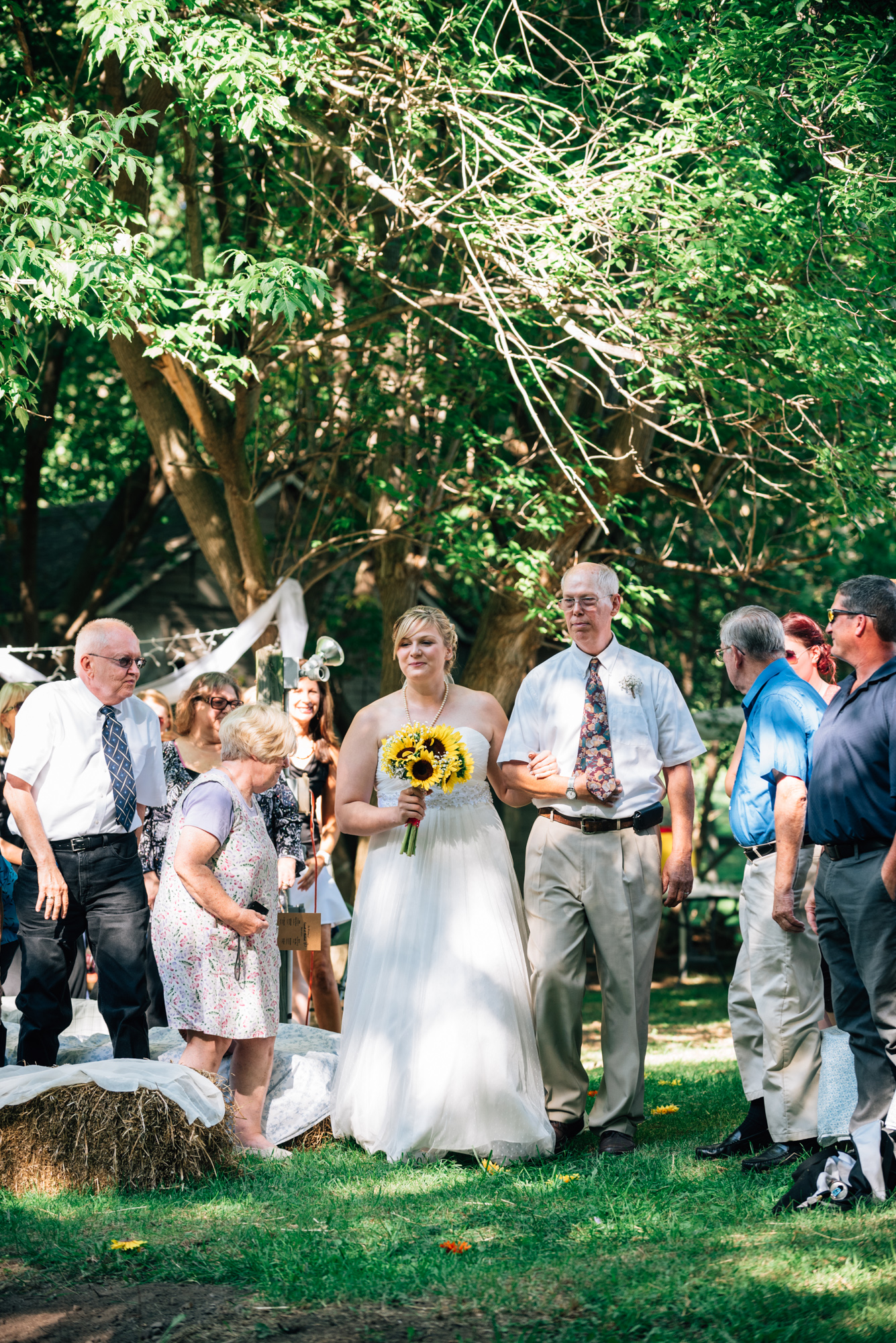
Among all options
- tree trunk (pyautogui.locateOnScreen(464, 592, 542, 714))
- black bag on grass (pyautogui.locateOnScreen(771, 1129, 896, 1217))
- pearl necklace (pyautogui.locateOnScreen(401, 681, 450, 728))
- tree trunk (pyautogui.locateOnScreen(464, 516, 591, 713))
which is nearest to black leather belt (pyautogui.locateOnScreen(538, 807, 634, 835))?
pearl necklace (pyautogui.locateOnScreen(401, 681, 450, 728))

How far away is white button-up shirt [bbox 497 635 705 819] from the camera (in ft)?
18.1

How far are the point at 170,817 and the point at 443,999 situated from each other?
7.16ft

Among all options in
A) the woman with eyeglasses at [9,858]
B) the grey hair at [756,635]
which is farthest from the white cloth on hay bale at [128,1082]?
the grey hair at [756,635]

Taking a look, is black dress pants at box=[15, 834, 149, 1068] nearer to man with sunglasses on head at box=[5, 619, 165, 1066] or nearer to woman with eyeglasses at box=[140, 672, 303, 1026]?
man with sunglasses on head at box=[5, 619, 165, 1066]

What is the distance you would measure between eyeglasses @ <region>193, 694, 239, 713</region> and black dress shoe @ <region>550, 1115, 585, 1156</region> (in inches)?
110

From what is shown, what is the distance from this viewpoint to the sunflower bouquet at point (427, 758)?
5254 mm

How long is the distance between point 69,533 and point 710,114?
1464 cm

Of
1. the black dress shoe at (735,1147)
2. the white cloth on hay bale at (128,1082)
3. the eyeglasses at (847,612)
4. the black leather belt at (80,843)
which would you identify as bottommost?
the black dress shoe at (735,1147)

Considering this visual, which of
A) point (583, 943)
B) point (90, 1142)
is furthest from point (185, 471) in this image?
point (90, 1142)

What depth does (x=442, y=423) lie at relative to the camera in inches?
428

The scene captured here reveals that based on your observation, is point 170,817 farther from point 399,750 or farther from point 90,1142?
point 90,1142

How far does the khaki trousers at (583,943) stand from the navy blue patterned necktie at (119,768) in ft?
5.77

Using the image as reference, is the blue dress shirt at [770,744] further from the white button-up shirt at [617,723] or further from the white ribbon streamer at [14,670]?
the white ribbon streamer at [14,670]

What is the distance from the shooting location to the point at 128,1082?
4.79m
